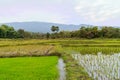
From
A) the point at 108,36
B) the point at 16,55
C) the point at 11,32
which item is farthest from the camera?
the point at 11,32

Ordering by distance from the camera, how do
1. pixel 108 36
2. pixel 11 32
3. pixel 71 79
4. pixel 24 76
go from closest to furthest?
pixel 71 79 → pixel 24 76 → pixel 108 36 → pixel 11 32

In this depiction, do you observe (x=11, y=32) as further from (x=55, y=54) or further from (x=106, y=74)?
(x=106, y=74)

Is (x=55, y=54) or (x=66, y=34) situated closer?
(x=55, y=54)

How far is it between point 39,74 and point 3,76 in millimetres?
1538

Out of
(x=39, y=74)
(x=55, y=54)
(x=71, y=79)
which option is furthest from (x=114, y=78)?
(x=55, y=54)

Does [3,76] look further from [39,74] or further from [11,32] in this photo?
[11,32]

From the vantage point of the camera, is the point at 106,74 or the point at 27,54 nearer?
the point at 106,74

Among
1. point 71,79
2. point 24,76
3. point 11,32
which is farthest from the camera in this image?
point 11,32

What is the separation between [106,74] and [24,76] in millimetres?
3453

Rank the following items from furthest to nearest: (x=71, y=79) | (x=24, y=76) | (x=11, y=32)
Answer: (x=11, y=32), (x=24, y=76), (x=71, y=79)

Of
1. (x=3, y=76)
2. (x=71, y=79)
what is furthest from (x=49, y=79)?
(x=3, y=76)

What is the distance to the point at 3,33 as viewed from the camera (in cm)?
5775

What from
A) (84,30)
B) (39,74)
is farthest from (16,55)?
(84,30)

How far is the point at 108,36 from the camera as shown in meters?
54.5
